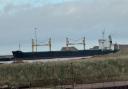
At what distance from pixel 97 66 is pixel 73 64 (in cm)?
389

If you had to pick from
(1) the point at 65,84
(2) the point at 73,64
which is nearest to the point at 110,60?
(2) the point at 73,64

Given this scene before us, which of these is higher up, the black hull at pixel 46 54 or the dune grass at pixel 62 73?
the black hull at pixel 46 54

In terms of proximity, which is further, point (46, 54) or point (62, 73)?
point (46, 54)

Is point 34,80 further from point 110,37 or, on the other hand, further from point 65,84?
point 110,37

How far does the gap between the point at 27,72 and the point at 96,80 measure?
8969mm

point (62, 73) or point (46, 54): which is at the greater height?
point (46, 54)

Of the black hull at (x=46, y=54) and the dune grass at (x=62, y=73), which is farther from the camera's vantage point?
the black hull at (x=46, y=54)

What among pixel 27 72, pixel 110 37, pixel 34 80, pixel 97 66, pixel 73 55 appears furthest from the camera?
pixel 110 37

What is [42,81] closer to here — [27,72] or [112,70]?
[27,72]

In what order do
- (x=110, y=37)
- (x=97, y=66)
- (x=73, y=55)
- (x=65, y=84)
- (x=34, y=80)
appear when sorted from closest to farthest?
(x=65, y=84)
(x=34, y=80)
(x=97, y=66)
(x=73, y=55)
(x=110, y=37)

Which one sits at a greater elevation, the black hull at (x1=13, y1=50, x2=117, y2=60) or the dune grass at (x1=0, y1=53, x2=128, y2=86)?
the black hull at (x1=13, y1=50, x2=117, y2=60)

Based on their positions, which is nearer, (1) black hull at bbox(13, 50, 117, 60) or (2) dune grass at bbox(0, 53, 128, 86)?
(2) dune grass at bbox(0, 53, 128, 86)

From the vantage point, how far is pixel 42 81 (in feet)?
209

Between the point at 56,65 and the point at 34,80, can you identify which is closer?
the point at 34,80
